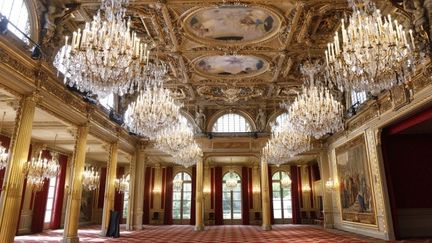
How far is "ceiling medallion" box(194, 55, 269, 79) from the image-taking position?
1136 centimetres

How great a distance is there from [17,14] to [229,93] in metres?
9.25

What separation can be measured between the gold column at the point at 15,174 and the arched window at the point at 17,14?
1.63 metres

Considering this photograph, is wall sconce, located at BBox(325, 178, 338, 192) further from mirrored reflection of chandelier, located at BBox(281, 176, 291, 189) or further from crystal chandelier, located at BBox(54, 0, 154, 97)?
crystal chandelier, located at BBox(54, 0, 154, 97)

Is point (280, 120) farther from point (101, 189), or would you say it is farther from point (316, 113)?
point (101, 189)

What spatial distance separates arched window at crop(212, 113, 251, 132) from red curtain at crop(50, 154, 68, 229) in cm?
836

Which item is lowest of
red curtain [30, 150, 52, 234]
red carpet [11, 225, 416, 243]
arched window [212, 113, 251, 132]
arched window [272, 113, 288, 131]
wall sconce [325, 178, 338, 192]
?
red carpet [11, 225, 416, 243]

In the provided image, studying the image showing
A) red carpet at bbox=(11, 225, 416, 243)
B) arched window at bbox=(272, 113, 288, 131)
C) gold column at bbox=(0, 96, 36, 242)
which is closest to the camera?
gold column at bbox=(0, 96, 36, 242)

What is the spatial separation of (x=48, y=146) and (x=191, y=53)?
30.4ft

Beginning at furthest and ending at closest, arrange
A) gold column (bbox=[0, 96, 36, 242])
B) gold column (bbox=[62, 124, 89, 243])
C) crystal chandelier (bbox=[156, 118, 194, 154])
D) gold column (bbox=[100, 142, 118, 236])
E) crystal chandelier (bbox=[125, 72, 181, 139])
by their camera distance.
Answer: gold column (bbox=[100, 142, 118, 236]) → crystal chandelier (bbox=[156, 118, 194, 154]) → gold column (bbox=[62, 124, 89, 243]) → crystal chandelier (bbox=[125, 72, 181, 139]) → gold column (bbox=[0, 96, 36, 242])

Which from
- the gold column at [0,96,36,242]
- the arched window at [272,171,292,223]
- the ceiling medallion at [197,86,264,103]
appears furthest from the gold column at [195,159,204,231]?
the gold column at [0,96,36,242]

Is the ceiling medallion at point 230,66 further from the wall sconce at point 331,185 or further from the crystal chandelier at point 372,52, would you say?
the wall sconce at point 331,185

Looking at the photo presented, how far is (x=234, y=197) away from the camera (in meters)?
21.5

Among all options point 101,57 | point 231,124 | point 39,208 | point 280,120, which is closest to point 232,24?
point 101,57

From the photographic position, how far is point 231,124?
58.1ft
